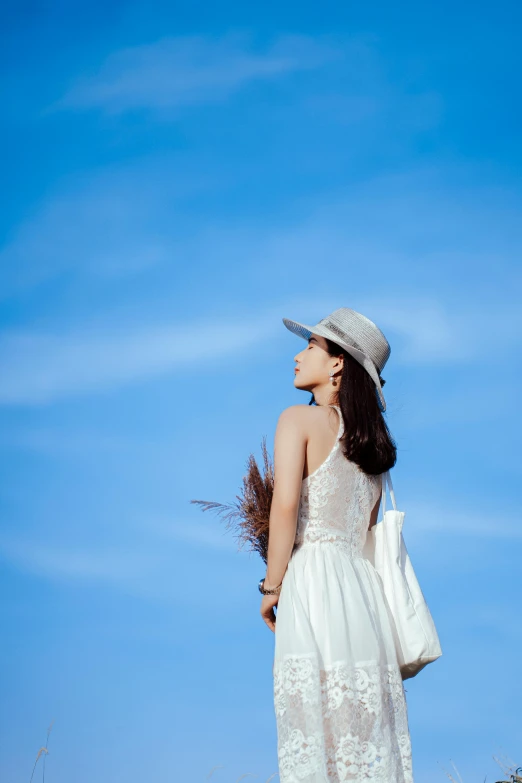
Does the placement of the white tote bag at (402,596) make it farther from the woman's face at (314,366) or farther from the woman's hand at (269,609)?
the woman's face at (314,366)

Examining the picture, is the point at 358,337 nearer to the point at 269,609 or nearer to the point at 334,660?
the point at 269,609

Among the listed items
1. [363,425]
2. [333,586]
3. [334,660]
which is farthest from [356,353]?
[334,660]

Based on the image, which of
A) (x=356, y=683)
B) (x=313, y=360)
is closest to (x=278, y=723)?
(x=356, y=683)

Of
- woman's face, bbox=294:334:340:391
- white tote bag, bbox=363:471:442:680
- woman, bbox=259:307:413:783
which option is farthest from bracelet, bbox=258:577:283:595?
woman's face, bbox=294:334:340:391

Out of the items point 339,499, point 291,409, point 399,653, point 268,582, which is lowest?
point 399,653

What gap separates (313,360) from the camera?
15.6ft

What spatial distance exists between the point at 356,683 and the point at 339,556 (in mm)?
568

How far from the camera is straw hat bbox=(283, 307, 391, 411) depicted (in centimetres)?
473

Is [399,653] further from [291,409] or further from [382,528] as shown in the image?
[291,409]

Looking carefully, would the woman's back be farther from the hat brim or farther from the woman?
the hat brim

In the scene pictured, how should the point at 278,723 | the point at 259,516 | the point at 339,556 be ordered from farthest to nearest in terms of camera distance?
the point at 259,516 < the point at 339,556 < the point at 278,723

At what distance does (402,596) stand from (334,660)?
1.73ft

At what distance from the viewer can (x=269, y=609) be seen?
173 inches

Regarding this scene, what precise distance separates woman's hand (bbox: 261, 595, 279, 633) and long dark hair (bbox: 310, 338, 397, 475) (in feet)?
2.44
